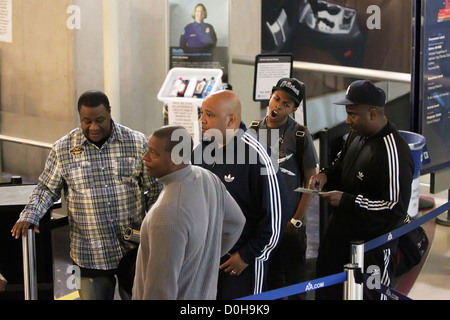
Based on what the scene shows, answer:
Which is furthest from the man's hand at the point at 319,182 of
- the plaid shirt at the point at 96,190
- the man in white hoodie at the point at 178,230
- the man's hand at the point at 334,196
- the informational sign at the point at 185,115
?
the informational sign at the point at 185,115

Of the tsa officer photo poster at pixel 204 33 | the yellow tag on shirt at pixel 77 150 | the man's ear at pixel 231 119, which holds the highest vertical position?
the tsa officer photo poster at pixel 204 33

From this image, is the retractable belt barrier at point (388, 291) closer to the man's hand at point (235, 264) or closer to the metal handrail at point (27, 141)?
the man's hand at point (235, 264)

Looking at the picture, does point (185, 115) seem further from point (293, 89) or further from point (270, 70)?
point (293, 89)

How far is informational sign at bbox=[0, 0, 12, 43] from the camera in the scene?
8547 millimetres

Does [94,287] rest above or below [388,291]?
below

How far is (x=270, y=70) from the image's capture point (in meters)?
6.88

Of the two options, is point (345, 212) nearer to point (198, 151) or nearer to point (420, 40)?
point (198, 151)

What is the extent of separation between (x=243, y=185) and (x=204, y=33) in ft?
17.9

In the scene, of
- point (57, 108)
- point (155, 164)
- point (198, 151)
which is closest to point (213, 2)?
point (57, 108)

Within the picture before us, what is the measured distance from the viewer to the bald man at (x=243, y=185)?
3590 mm

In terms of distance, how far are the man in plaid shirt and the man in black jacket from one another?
1.03 m

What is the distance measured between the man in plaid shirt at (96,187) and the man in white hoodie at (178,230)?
0.87m

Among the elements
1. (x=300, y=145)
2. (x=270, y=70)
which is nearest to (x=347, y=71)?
(x=270, y=70)
